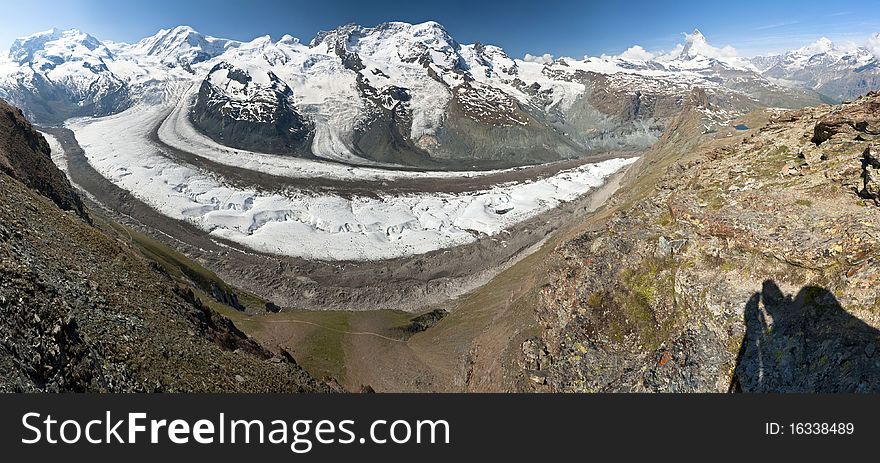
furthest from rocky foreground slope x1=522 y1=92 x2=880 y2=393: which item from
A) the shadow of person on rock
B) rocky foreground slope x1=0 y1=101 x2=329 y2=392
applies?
rocky foreground slope x1=0 y1=101 x2=329 y2=392

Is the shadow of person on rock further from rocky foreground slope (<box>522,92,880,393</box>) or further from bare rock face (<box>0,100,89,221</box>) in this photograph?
bare rock face (<box>0,100,89,221</box>)

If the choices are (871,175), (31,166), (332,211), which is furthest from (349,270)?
(871,175)

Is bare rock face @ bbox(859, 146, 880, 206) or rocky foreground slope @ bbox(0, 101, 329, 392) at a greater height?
bare rock face @ bbox(859, 146, 880, 206)

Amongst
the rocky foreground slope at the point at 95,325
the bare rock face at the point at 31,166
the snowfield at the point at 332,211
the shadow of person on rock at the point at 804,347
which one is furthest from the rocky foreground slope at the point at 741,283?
the snowfield at the point at 332,211

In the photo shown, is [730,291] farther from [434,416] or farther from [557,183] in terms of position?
[557,183]

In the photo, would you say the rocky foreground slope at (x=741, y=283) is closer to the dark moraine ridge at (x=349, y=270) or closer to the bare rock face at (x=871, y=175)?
the bare rock face at (x=871, y=175)
